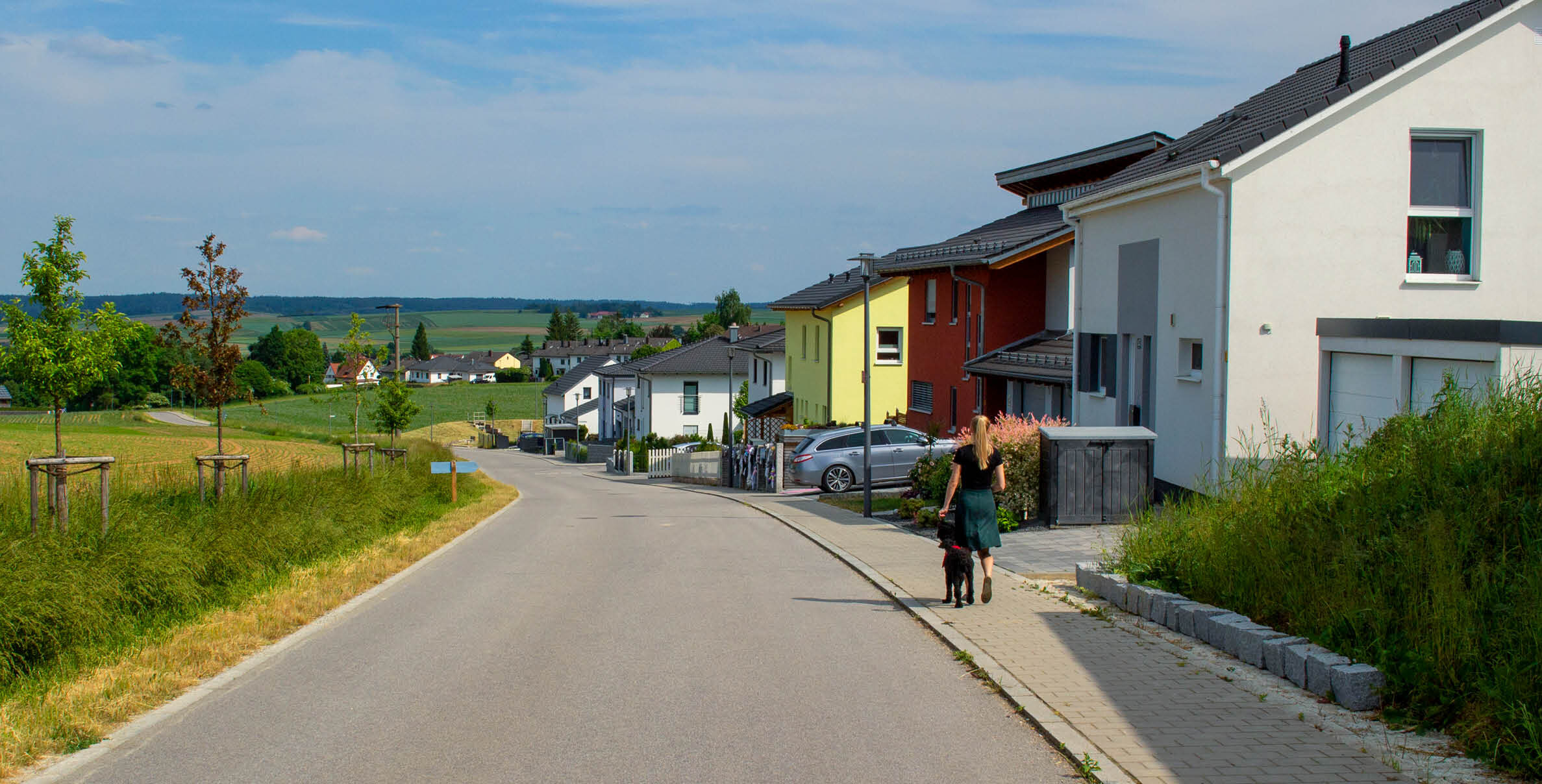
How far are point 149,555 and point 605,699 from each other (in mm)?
5251

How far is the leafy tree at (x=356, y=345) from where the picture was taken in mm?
36156

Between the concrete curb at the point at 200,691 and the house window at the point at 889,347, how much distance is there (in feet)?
101

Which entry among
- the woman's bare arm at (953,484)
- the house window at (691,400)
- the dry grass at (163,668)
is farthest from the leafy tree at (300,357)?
the woman's bare arm at (953,484)

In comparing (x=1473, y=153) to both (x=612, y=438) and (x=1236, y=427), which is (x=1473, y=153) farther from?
(x=612, y=438)

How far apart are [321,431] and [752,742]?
73780mm

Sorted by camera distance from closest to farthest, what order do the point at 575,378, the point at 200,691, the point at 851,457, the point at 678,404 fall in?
1. the point at 200,691
2. the point at 851,457
3. the point at 678,404
4. the point at 575,378

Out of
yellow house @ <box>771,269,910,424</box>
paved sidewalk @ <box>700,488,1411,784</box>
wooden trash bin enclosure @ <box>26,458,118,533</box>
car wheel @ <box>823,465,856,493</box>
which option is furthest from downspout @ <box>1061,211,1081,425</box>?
yellow house @ <box>771,269,910,424</box>

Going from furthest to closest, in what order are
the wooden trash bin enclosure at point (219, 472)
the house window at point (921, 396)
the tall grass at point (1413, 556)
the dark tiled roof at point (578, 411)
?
the dark tiled roof at point (578, 411) → the house window at point (921, 396) → the wooden trash bin enclosure at point (219, 472) → the tall grass at point (1413, 556)

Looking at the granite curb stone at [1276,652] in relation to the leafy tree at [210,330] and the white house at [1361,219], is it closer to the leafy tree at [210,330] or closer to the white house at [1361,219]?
the white house at [1361,219]

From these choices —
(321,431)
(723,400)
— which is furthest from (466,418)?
(723,400)

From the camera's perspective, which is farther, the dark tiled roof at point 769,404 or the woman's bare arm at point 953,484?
the dark tiled roof at point 769,404

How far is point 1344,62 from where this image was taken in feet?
55.3

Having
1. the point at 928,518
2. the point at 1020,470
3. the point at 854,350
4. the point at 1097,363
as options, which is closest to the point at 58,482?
the point at 1020,470

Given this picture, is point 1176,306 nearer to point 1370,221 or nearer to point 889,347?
point 1370,221
